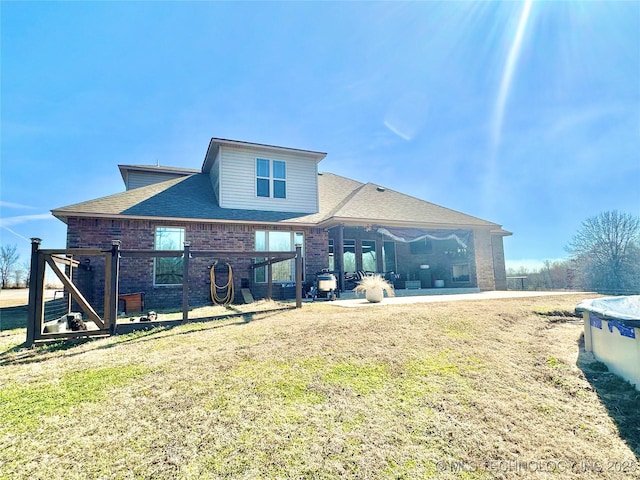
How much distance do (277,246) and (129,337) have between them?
6670 mm

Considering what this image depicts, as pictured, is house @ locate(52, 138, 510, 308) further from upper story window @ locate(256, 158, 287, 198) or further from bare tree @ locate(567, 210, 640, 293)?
bare tree @ locate(567, 210, 640, 293)

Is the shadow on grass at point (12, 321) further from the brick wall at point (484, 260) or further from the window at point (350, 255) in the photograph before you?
the brick wall at point (484, 260)

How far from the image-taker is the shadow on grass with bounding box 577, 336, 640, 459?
305cm

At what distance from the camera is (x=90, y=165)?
18281 millimetres

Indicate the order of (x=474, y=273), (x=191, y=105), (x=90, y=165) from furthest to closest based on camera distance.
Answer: (x=90, y=165)
(x=474, y=273)
(x=191, y=105)

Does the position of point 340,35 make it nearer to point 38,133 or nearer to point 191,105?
point 191,105

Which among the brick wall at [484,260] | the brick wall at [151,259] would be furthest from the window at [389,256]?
the brick wall at [151,259]

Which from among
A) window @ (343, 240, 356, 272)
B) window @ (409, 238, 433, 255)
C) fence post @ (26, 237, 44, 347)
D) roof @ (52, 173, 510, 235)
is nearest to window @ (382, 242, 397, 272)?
window @ (409, 238, 433, 255)

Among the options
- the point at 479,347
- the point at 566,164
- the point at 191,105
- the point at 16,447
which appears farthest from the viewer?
the point at 566,164

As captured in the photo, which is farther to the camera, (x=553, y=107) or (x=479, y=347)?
(x=553, y=107)

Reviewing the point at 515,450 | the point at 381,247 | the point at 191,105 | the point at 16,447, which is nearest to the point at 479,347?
the point at 515,450

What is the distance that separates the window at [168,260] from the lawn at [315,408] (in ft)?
16.4

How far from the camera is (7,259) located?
30.2 meters

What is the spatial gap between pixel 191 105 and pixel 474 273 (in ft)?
45.9
